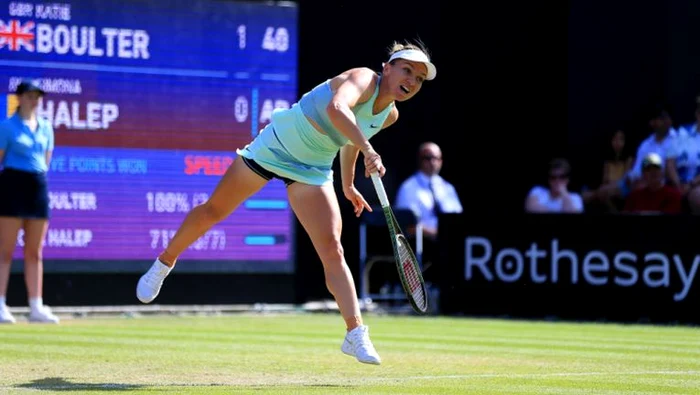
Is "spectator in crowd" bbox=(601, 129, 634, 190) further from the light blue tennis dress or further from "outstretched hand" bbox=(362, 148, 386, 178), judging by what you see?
"outstretched hand" bbox=(362, 148, 386, 178)

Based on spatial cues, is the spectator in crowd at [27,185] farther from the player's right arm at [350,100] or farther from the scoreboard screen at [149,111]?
the player's right arm at [350,100]

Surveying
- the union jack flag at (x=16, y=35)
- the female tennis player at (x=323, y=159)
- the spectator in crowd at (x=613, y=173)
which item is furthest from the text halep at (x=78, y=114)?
the female tennis player at (x=323, y=159)

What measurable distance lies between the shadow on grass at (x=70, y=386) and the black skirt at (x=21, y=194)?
5796mm

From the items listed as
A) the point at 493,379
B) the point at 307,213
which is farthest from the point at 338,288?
the point at 493,379

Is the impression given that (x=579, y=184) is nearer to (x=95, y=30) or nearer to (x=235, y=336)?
(x=95, y=30)

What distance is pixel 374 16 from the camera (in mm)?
17641

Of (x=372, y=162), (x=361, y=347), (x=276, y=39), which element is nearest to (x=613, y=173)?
(x=276, y=39)

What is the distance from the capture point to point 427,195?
55.4ft

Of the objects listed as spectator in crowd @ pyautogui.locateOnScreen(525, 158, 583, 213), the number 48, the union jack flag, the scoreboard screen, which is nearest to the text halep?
the scoreboard screen

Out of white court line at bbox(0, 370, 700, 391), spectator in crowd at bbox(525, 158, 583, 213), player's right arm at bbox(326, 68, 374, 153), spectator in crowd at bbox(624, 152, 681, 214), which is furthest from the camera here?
spectator in crowd at bbox(525, 158, 583, 213)

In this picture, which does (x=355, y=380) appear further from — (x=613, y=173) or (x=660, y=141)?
(x=613, y=173)

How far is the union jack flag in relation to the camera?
575 inches

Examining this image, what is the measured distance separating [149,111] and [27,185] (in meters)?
2.43

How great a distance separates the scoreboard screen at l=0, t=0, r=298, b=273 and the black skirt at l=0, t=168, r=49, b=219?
1.35m
